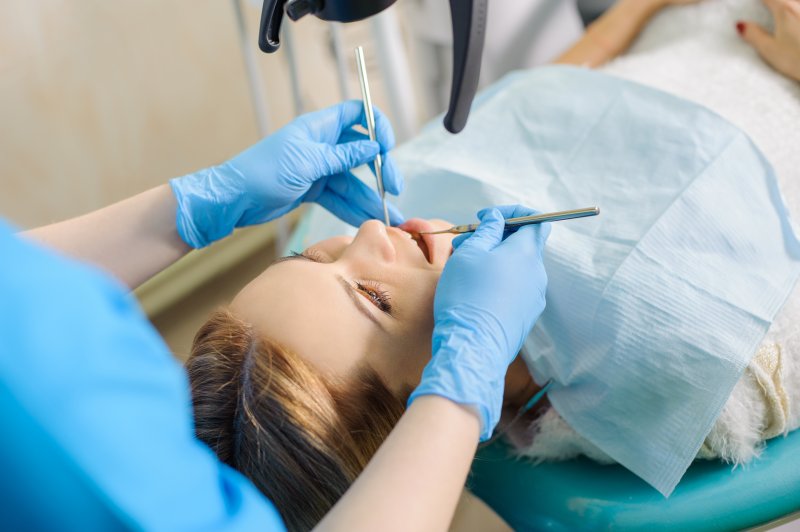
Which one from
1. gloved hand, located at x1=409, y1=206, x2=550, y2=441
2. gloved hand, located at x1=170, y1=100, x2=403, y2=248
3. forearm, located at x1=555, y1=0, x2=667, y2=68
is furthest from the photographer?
forearm, located at x1=555, y1=0, x2=667, y2=68

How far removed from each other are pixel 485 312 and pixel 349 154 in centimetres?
41

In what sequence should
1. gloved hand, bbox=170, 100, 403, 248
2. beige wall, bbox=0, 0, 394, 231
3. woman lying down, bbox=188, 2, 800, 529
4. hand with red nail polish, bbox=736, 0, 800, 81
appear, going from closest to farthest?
woman lying down, bbox=188, 2, 800, 529 < gloved hand, bbox=170, 100, 403, 248 < hand with red nail polish, bbox=736, 0, 800, 81 < beige wall, bbox=0, 0, 394, 231

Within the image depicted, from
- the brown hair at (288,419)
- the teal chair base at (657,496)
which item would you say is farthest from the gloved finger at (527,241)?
the teal chair base at (657,496)

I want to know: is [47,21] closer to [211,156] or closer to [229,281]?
[211,156]

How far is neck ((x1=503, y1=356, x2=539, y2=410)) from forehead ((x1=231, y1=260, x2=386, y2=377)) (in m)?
0.28

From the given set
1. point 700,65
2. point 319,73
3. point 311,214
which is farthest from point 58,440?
point 319,73

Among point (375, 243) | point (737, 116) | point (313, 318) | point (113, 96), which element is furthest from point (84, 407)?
point (113, 96)

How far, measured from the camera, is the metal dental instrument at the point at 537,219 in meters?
0.85

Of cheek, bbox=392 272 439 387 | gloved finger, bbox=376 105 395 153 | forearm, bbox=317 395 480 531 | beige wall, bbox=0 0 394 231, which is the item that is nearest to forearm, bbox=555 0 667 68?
gloved finger, bbox=376 105 395 153

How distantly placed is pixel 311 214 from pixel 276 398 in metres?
0.69

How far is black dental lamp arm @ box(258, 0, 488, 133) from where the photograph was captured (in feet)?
3.04

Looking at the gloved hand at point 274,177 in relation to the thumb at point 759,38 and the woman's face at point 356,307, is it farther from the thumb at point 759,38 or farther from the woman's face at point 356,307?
the thumb at point 759,38

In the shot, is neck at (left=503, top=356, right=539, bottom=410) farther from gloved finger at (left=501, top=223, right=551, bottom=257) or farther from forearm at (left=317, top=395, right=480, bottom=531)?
forearm at (left=317, top=395, right=480, bottom=531)

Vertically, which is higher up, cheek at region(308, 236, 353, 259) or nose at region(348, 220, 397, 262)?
nose at region(348, 220, 397, 262)
